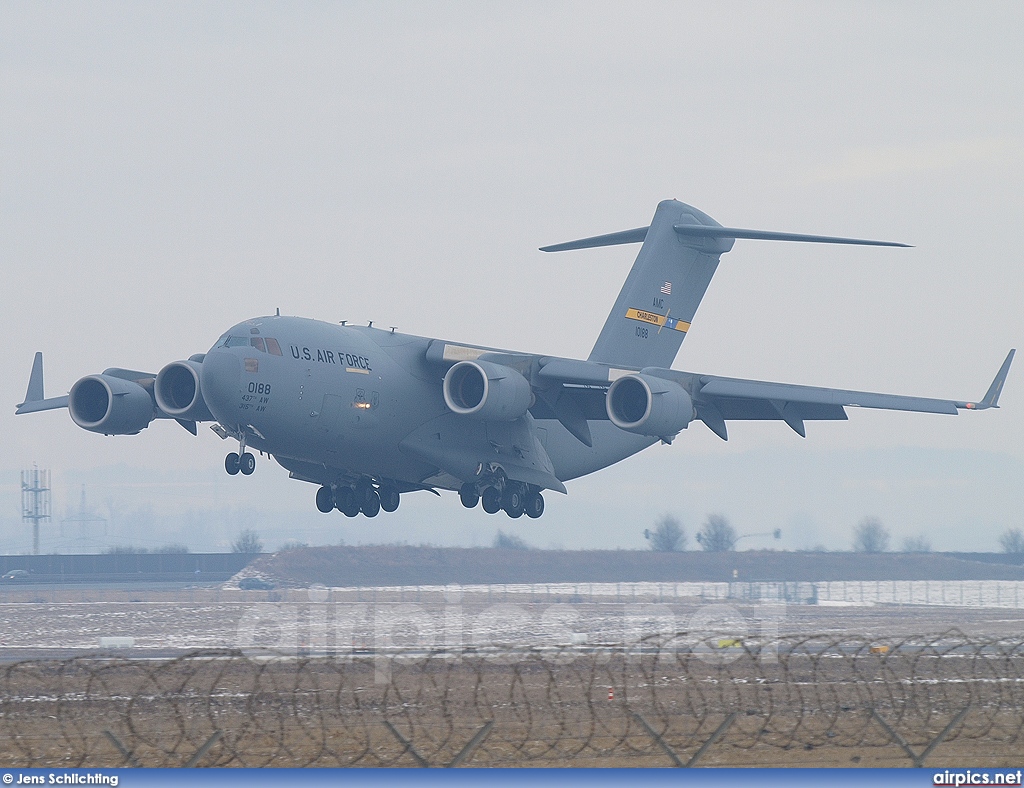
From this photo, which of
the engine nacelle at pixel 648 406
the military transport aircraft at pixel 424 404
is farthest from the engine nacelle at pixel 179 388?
the engine nacelle at pixel 648 406

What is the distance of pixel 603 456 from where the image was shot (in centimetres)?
2325

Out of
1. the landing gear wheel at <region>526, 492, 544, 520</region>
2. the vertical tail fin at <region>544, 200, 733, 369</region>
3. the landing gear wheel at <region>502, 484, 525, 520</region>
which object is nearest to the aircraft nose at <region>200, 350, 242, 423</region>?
the landing gear wheel at <region>502, 484, 525, 520</region>

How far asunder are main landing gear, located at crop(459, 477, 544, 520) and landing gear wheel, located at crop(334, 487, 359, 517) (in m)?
1.96

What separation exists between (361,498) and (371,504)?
21 centimetres

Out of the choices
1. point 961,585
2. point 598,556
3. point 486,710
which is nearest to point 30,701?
point 486,710

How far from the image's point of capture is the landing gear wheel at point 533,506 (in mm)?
21438

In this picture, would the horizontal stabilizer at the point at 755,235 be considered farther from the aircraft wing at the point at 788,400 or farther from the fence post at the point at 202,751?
the fence post at the point at 202,751

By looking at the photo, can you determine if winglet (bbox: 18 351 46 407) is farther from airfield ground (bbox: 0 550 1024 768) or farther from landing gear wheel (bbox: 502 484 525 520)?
landing gear wheel (bbox: 502 484 525 520)

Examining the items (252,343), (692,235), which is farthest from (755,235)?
(252,343)

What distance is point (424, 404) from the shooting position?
2020cm

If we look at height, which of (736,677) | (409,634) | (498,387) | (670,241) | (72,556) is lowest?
(72,556)

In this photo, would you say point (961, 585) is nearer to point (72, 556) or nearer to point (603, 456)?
point (603, 456)

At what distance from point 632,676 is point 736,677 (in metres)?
A: 1.60
